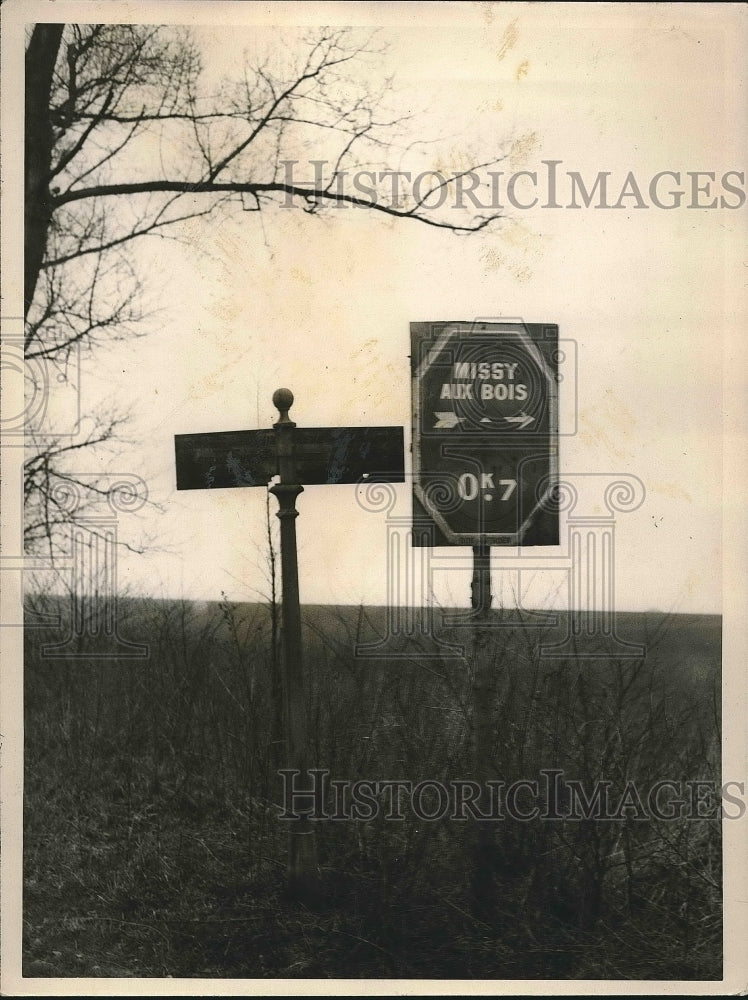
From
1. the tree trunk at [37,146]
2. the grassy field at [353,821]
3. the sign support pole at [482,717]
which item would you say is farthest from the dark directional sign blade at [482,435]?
the tree trunk at [37,146]

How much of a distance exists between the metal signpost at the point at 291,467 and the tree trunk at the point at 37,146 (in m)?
0.78

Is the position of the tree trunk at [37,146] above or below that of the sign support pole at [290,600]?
above

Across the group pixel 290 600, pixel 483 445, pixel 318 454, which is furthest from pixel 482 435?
pixel 290 600

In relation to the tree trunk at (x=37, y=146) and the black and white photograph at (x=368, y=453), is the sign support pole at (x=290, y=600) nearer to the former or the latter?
the black and white photograph at (x=368, y=453)

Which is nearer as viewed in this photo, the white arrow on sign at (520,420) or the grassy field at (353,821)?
the grassy field at (353,821)

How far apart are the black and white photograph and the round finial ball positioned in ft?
0.11

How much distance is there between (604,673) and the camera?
9.27 feet

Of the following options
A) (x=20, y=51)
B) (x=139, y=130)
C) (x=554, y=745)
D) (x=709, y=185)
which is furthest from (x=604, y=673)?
(x=20, y=51)

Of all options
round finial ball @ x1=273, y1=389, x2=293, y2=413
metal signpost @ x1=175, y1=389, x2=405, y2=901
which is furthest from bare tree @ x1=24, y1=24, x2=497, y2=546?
round finial ball @ x1=273, y1=389, x2=293, y2=413

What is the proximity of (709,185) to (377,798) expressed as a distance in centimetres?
228

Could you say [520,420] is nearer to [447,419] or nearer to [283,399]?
[447,419]

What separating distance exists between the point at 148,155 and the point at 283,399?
942 millimetres

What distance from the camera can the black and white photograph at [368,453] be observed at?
2809 millimetres

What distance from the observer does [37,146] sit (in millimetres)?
2891
